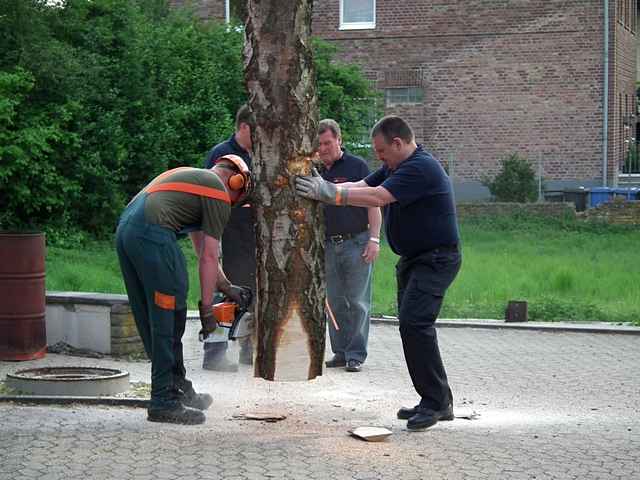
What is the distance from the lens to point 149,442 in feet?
23.6

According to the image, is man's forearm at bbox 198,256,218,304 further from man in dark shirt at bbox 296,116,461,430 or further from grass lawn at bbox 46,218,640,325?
grass lawn at bbox 46,218,640,325

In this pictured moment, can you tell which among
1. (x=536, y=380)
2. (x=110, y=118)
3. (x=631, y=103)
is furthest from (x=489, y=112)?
(x=536, y=380)

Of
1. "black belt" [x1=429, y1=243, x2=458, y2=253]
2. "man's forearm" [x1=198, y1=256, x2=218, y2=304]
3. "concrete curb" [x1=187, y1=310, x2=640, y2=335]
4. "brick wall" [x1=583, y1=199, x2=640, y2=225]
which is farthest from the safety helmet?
"brick wall" [x1=583, y1=199, x2=640, y2=225]

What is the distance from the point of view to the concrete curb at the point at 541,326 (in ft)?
44.3

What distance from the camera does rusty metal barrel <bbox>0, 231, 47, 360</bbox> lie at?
10578 millimetres

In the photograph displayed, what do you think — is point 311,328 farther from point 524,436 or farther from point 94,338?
point 94,338

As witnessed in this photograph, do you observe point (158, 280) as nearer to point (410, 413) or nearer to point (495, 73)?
point (410, 413)

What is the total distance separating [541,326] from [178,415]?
6.84m

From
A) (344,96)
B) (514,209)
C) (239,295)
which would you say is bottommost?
(514,209)

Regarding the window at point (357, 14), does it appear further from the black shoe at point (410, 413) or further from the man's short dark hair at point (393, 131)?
the black shoe at point (410, 413)

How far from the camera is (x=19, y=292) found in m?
10.6

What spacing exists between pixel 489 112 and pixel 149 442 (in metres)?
29.5

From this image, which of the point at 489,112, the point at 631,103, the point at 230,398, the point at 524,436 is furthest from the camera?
the point at 631,103

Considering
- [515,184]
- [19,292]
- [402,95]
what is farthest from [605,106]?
[19,292]
